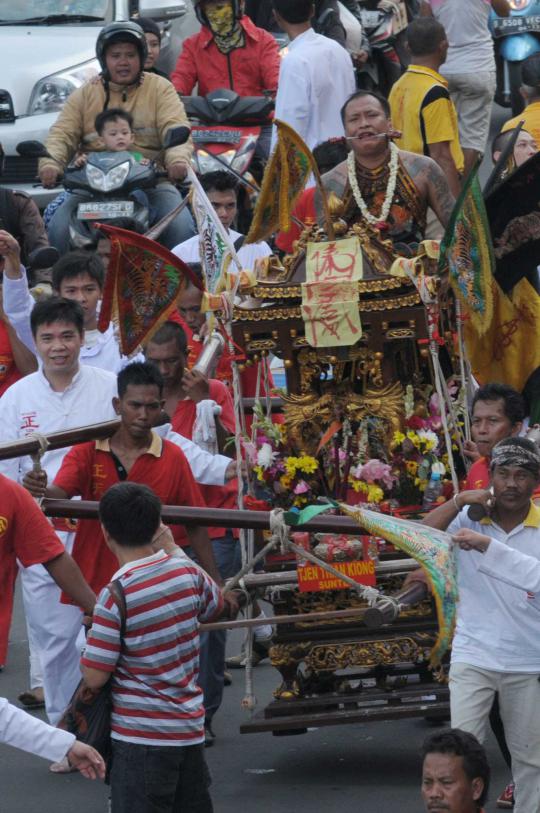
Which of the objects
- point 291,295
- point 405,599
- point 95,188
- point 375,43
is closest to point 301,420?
point 291,295

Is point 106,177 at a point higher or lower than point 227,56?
lower

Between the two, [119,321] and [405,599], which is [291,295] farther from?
[405,599]

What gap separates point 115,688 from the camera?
6012 mm

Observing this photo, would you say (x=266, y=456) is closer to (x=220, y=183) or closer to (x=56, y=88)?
(x=220, y=183)

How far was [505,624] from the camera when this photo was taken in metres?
6.61

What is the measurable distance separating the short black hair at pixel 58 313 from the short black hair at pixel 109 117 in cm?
386

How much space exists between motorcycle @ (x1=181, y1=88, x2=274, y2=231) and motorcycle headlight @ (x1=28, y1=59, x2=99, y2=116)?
76cm

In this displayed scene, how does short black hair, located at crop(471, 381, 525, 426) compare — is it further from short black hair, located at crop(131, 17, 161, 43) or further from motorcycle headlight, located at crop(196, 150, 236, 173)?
short black hair, located at crop(131, 17, 161, 43)

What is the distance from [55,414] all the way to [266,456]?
3.28 ft

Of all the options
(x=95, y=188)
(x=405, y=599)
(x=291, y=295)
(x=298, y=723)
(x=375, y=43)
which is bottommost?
(x=298, y=723)

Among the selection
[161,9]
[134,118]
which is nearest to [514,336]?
[134,118]

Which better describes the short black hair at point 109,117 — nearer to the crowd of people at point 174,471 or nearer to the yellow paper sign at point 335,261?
the crowd of people at point 174,471

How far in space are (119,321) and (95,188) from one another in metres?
3.81

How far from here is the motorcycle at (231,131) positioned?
13.3 m
